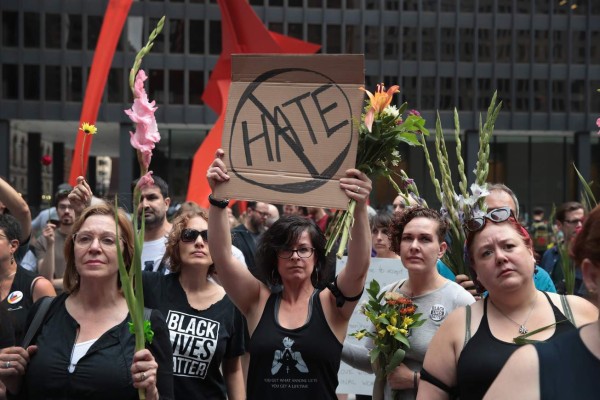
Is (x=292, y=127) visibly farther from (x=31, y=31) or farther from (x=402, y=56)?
(x=402, y=56)

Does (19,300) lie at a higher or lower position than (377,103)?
lower

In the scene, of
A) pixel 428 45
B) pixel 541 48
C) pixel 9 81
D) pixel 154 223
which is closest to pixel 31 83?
pixel 9 81

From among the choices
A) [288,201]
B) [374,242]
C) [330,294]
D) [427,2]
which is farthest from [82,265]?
[427,2]

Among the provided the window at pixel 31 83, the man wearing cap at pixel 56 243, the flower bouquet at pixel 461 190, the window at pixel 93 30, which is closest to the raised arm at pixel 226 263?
the flower bouquet at pixel 461 190

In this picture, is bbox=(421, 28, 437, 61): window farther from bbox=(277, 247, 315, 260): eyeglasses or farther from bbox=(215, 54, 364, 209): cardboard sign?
bbox=(215, 54, 364, 209): cardboard sign

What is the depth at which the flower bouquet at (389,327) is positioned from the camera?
4.31 m

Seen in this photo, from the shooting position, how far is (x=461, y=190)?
14.0ft

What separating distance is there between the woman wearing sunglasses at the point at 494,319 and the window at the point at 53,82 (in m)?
47.2

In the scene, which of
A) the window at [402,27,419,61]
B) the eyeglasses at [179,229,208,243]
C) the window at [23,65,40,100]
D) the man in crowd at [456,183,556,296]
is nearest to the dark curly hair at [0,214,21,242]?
the eyeglasses at [179,229,208,243]

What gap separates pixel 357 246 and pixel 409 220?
831mm

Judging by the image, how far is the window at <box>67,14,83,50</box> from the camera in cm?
4862

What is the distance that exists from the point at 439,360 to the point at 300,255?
47.4 inches

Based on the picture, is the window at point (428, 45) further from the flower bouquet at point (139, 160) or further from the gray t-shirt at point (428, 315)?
the flower bouquet at point (139, 160)

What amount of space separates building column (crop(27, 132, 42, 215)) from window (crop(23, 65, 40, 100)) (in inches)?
205
